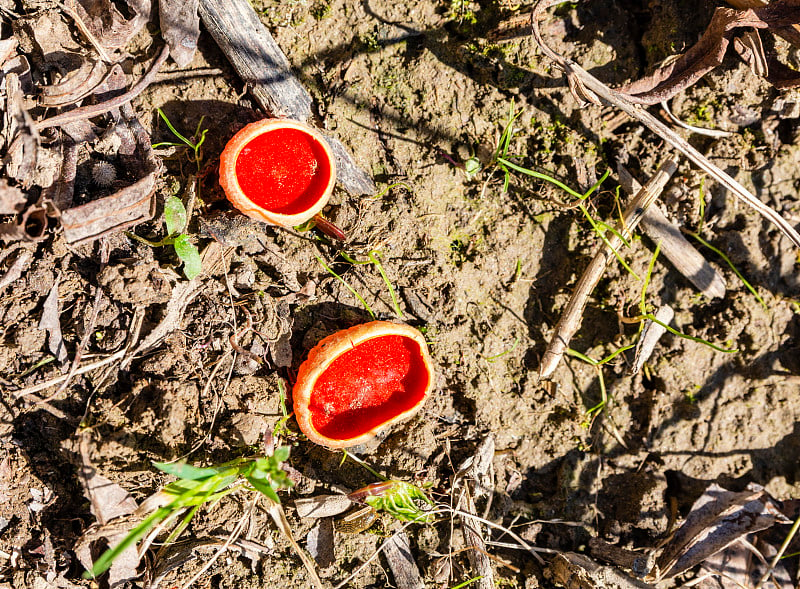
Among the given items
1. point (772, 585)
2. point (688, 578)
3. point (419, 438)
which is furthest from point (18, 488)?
point (772, 585)

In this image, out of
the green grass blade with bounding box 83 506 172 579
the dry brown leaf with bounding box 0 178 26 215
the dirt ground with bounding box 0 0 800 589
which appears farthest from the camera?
the dirt ground with bounding box 0 0 800 589

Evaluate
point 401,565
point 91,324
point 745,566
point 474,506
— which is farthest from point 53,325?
point 745,566

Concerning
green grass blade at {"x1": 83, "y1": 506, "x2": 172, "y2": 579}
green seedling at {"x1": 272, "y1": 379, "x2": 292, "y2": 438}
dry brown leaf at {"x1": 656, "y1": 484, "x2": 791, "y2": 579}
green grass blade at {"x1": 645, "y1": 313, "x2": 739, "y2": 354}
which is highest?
green grass blade at {"x1": 83, "y1": 506, "x2": 172, "y2": 579}

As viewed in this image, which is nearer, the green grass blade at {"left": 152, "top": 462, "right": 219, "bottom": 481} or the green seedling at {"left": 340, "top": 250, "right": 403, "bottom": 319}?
the green grass blade at {"left": 152, "top": 462, "right": 219, "bottom": 481}

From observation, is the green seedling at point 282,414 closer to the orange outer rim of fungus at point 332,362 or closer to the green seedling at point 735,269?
the orange outer rim of fungus at point 332,362

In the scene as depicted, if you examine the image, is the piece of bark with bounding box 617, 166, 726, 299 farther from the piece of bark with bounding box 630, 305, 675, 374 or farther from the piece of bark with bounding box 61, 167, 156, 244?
the piece of bark with bounding box 61, 167, 156, 244

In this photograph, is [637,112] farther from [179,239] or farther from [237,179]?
[179,239]

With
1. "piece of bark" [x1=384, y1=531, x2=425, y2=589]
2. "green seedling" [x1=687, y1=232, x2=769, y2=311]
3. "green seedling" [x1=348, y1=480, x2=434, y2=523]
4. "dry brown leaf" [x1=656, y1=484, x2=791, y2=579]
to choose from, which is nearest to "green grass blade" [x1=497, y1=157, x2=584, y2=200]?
"green seedling" [x1=687, y1=232, x2=769, y2=311]
